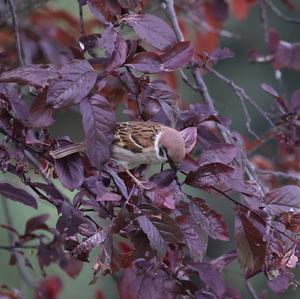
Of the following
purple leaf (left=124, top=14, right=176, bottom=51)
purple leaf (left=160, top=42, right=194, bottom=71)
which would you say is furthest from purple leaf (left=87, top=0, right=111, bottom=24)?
purple leaf (left=160, top=42, right=194, bottom=71)

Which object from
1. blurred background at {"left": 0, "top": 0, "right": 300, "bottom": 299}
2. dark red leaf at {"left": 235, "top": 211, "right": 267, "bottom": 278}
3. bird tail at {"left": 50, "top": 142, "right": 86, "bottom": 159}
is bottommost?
blurred background at {"left": 0, "top": 0, "right": 300, "bottom": 299}

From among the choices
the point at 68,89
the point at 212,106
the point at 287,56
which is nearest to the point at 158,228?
the point at 68,89

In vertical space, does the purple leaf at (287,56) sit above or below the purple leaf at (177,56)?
below

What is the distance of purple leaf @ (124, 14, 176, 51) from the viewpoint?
1960 mm

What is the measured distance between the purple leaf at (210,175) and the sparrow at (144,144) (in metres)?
0.15

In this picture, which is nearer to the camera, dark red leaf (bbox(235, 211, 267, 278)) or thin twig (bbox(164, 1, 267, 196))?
dark red leaf (bbox(235, 211, 267, 278))

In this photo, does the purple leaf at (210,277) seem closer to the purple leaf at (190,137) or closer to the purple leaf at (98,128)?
the purple leaf at (190,137)

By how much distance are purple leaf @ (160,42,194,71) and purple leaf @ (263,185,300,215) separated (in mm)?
425

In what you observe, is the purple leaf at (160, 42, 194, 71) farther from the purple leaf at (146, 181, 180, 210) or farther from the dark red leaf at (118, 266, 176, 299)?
the dark red leaf at (118, 266, 176, 299)

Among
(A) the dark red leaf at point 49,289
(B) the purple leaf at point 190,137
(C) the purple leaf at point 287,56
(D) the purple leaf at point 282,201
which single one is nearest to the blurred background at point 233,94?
(A) the dark red leaf at point 49,289

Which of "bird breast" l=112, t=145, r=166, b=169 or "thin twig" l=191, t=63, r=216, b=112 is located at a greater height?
"thin twig" l=191, t=63, r=216, b=112

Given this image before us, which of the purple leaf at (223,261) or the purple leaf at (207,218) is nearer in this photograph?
the purple leaf at (207,218)

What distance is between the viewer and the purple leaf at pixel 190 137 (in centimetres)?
209

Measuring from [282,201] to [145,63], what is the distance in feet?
1.70
